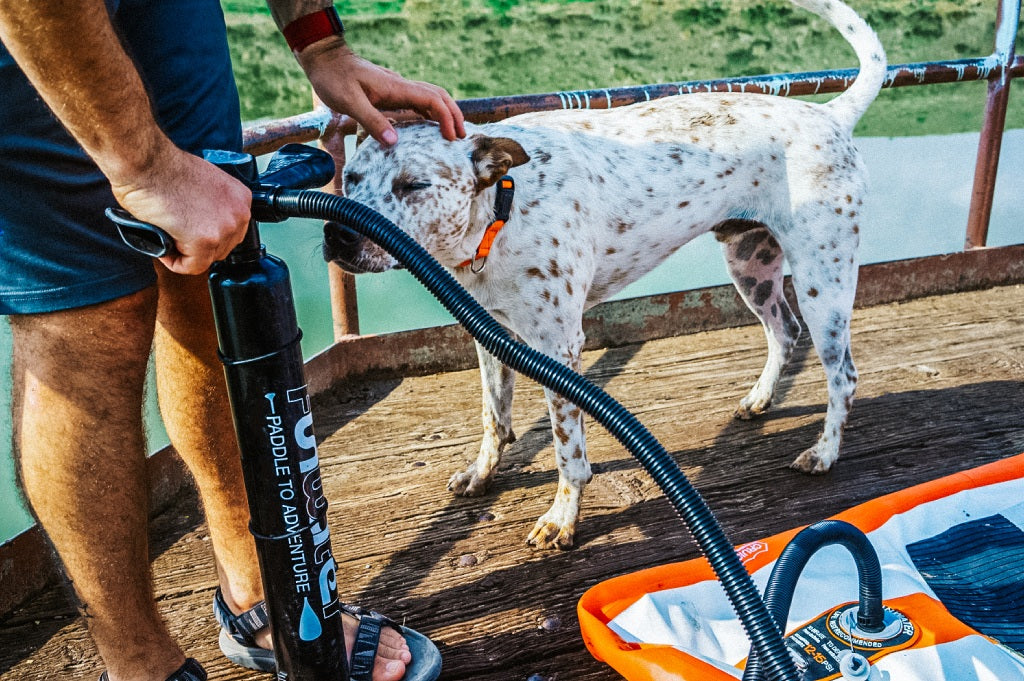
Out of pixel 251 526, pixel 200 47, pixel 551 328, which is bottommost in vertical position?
pixel 551 328

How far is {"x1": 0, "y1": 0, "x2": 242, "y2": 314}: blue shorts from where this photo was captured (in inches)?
48.2

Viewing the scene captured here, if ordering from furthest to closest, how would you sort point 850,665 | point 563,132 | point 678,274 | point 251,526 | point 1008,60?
1. point 678,274
2. point 1008,60
3. point 563,132
4. point 850,665
5. point 251,526

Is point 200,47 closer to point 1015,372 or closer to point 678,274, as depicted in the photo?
point 1015,372

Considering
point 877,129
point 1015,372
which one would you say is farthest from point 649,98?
point 877,129

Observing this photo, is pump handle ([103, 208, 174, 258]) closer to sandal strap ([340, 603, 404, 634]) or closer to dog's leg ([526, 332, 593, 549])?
sandal strap ([340, 603, 404, 634])

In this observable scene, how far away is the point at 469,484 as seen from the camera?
2.44m

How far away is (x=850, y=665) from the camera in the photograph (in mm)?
1483

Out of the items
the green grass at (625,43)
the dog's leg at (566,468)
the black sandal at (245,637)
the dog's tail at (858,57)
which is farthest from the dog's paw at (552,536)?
the green grass at (625,43)

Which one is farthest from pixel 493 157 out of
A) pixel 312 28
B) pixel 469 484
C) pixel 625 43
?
pixel 625 43

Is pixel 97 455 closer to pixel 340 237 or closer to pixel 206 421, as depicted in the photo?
pixel 206 421

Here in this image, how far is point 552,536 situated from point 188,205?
1.45m

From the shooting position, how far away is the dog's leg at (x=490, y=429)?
2445mm

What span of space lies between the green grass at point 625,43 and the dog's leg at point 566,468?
21.9 meters

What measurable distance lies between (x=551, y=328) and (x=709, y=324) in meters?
1.64
